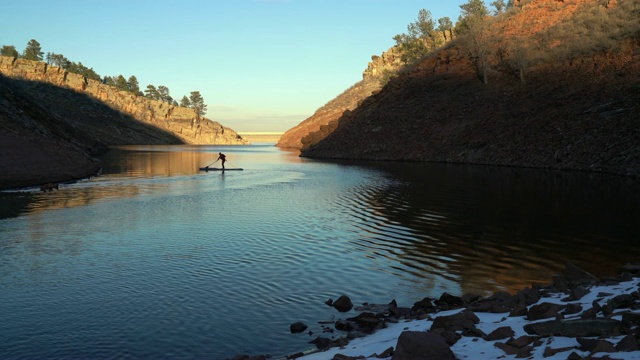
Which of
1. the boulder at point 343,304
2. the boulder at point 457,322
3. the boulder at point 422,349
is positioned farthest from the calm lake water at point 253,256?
the boulder at point 422,349

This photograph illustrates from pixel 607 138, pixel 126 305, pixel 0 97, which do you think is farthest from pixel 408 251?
pixel 0 97

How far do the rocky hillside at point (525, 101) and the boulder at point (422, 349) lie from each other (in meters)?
42.7

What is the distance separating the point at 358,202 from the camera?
34625 millimetres

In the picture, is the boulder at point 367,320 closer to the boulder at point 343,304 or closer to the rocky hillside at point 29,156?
the boulder at point 343,304

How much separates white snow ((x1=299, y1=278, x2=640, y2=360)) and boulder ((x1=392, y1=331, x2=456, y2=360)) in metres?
0.42

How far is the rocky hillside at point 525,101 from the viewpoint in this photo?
52.6m

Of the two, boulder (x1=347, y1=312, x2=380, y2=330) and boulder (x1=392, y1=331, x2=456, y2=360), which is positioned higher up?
boulder (x1=392, y1=331, x2=456, y2=360)

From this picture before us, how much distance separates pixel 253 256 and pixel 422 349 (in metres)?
11.6

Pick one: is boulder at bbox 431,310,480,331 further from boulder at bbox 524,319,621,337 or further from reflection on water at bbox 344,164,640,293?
reflection on water at bbox 344,164,640,293

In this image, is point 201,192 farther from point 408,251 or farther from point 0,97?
point 0,97

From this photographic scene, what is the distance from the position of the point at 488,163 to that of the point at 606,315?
56.7 metres

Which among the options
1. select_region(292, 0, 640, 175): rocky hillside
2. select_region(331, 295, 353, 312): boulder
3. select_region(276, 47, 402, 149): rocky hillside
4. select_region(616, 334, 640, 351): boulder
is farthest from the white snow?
select_region(276, 47, 402, 149): rocky hillside

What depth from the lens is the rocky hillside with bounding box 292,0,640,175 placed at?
52.6m

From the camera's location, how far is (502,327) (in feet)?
29.1
